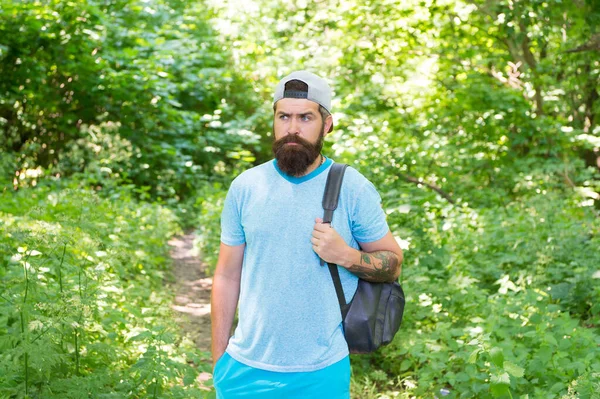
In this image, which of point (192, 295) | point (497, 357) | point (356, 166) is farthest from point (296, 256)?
point (192, 295)

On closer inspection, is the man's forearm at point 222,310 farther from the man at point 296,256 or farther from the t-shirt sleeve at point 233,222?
the t-shirt sleeve at point 233,222

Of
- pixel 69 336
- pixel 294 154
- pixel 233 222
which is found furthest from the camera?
pixel 69 336

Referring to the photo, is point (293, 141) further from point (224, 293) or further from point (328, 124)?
point (224, 293)

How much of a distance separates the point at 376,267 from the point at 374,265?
11 millimetres

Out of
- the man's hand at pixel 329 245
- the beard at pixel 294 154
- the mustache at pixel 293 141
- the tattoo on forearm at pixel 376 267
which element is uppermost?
the mustache at pixel 293 141

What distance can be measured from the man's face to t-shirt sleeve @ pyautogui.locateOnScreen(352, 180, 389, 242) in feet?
0.77

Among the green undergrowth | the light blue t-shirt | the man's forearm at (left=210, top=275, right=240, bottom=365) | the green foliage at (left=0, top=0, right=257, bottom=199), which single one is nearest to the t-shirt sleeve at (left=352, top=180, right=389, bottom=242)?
the light blue t-shirt

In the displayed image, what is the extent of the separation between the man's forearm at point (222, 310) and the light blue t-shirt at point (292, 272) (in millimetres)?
119

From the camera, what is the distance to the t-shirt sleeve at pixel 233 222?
254 centimetres

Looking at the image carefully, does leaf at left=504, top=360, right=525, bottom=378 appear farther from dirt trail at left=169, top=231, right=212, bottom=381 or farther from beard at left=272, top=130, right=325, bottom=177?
dirt trail at left=169, top=231, right=212, bottom=381

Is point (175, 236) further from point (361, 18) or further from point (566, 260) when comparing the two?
point (566, 260)

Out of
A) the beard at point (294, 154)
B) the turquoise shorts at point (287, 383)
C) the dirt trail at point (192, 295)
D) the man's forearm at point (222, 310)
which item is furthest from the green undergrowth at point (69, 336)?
the beard at point (294, 154)

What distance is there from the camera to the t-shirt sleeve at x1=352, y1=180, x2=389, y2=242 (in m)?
2.46

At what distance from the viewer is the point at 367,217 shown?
2.46 m
